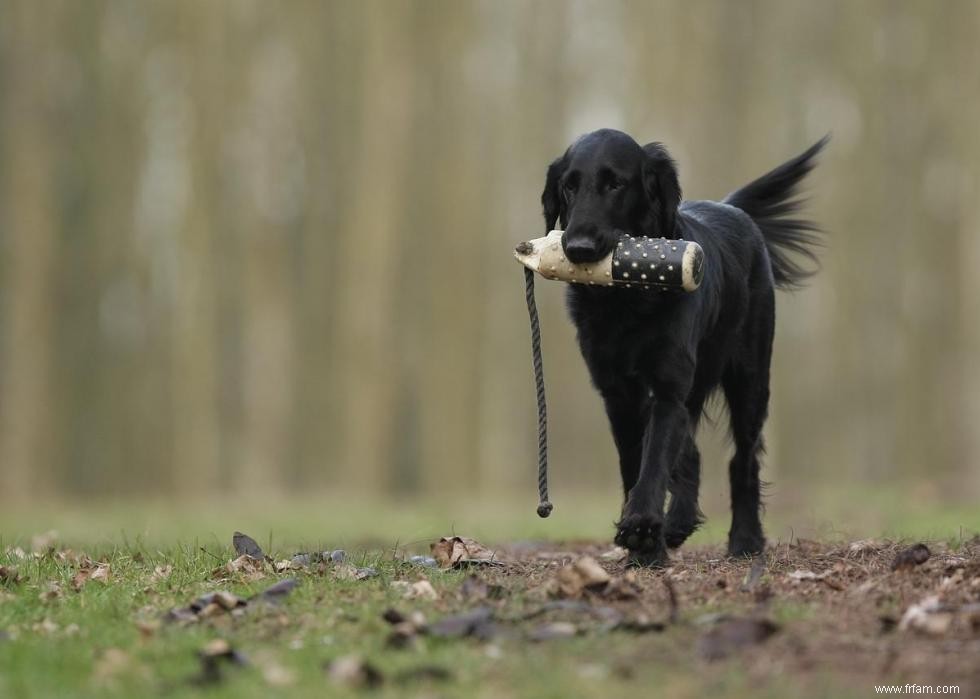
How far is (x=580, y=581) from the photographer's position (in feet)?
15.4

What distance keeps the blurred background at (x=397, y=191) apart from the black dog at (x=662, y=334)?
33.8ft

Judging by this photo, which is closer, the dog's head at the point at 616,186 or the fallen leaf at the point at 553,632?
the fallen leaf at the point at 553,632

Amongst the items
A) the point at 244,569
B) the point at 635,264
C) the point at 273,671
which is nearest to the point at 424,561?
the point at 244,569

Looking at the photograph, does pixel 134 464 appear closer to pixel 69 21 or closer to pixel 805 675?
pixel 69 21

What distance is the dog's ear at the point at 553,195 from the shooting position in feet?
19.9

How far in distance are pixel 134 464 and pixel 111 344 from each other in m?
2.87

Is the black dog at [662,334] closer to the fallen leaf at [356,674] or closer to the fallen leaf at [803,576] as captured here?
the fallen leaf at [803,576]

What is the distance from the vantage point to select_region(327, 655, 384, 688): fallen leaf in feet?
11.8

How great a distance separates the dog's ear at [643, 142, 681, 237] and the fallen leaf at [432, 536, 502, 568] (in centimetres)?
156

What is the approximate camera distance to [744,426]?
7070 millimetres

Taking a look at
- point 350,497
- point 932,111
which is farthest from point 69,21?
point 932,111

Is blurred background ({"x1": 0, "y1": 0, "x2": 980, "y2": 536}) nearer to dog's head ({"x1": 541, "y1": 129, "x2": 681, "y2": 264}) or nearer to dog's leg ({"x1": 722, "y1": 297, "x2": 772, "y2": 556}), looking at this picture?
dog's leg ({"x1": 722, "y1": 297, "x2": 772, "y2": 556})

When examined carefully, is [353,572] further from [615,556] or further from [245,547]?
[615,556]

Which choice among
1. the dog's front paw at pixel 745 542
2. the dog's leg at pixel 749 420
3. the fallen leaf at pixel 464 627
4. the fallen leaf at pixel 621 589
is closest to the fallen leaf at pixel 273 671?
the fallen leaf at pixel 464 627
